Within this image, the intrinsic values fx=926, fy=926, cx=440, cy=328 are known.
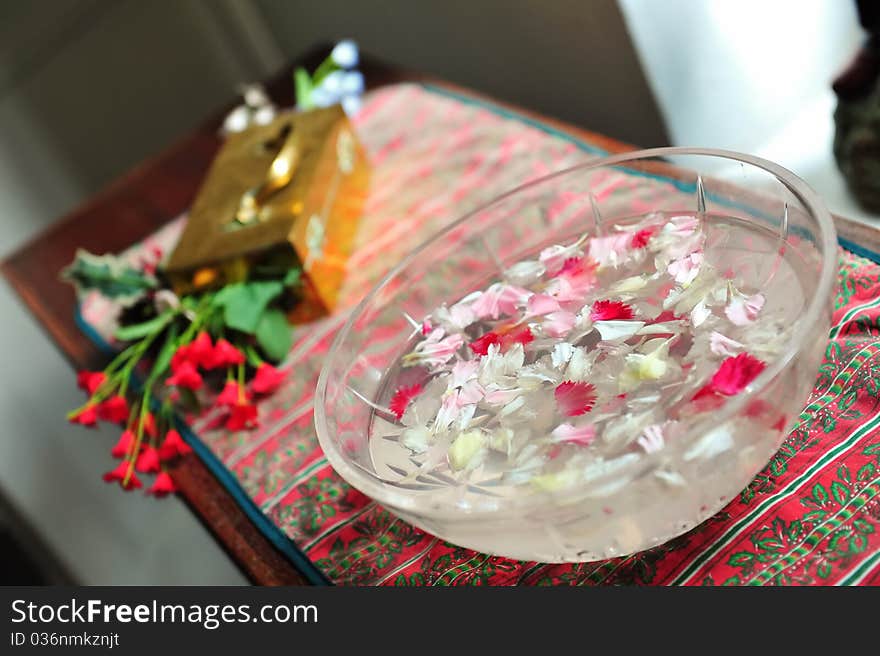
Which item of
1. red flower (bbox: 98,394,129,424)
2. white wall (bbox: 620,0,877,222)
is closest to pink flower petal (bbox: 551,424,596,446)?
red flower (bbox: 98,394,129,424)

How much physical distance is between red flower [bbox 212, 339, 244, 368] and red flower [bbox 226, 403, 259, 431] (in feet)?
0.15

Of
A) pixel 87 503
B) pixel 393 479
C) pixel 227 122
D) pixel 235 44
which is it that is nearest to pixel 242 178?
pixel 227 122

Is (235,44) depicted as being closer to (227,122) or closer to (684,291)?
(227,122)

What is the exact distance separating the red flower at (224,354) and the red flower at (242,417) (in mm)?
46

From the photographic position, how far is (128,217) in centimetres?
125

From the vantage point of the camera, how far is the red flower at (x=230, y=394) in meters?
0.82

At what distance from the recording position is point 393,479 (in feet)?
1.81

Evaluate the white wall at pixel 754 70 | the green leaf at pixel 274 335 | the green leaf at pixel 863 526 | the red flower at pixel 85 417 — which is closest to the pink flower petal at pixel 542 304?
the green leaf at pixel 863 526

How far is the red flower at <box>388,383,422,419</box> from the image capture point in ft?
1.98

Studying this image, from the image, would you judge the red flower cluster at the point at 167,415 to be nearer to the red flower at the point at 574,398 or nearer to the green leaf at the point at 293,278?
the green leaf at the point at 293,278

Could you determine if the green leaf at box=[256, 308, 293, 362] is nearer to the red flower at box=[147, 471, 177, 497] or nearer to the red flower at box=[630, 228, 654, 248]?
the red flower at box=[147, 471, 177, 497]

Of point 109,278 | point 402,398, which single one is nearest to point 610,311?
point 402,398

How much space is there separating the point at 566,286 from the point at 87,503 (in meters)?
1.37

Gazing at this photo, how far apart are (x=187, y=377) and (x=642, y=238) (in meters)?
0.43
